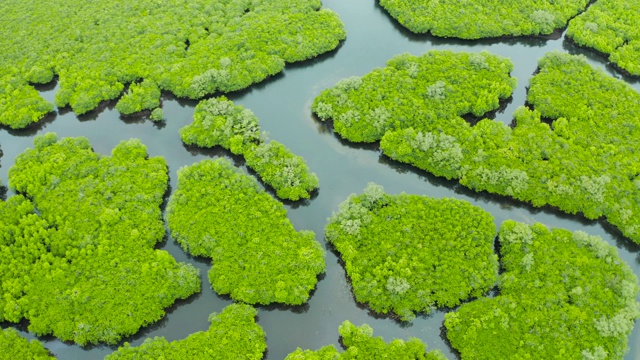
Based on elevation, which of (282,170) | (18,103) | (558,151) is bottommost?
(18,103)

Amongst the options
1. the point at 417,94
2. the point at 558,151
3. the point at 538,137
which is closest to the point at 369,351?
the point at 558,151

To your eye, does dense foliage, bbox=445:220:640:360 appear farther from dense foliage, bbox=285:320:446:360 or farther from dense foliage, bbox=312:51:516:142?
dense foliage, bbox=312:51:516:142

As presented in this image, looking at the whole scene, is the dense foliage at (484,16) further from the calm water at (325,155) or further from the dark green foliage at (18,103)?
the dark green foliage at (18,103)

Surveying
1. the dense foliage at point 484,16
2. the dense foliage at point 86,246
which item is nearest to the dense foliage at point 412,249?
the dense foliage at point 86,246

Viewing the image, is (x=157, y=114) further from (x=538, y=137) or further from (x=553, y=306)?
(x=553, y=306)

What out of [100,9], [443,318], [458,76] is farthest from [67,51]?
[443,318]
